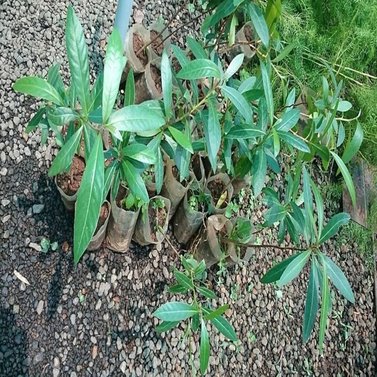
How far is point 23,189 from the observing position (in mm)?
1617

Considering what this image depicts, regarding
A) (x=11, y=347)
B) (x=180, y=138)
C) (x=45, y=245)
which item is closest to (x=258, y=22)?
(x=180, y=138)

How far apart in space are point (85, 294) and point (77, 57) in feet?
2.92

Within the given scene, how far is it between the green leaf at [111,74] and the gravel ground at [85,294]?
863 mm

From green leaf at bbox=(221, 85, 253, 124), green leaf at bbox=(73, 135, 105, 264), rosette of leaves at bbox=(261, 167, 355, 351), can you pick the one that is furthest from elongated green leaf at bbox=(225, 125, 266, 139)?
green leaf at bbox=(73, 135, 105, 264)

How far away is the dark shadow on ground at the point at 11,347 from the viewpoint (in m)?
1.43

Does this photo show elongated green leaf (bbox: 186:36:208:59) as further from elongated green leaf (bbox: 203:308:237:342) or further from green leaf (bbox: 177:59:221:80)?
elongated green leaf (bbox: 203:308:237:342)

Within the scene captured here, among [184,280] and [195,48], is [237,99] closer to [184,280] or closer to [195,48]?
[195,48]

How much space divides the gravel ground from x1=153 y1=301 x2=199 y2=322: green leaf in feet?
1.25

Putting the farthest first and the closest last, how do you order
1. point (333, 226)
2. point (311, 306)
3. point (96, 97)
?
point (333, 226), point (311, 306), point (96, 97)

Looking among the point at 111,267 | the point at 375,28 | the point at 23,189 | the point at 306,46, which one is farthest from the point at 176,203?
the point at 375,28

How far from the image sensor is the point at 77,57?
0.88 meters

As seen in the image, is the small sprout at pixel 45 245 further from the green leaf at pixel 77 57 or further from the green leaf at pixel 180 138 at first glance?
the green leaf at pixel 77 57

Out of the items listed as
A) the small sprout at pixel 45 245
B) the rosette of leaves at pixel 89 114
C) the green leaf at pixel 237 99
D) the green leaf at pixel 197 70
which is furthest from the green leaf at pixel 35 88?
the small sprout at pixel 45 245

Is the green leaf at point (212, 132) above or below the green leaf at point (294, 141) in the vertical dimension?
above
